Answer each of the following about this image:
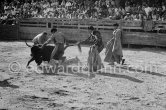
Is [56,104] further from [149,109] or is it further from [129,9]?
[129,9]

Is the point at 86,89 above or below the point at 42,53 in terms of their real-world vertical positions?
below

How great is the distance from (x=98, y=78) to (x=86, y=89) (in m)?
1.45

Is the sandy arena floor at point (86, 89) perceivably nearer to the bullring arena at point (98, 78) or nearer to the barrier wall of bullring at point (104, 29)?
the bullring arena at point (98, 78)

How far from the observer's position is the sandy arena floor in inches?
272

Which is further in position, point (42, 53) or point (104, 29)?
point (104, 29)

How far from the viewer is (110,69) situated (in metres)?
Result: 11.2

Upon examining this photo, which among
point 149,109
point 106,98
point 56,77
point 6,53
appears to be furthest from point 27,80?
point 6,53

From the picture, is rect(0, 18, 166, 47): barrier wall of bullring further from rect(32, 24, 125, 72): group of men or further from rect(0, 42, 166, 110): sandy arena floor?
rect(32, 24, 125, 72): group of men

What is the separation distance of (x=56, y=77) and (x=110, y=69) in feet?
7.45

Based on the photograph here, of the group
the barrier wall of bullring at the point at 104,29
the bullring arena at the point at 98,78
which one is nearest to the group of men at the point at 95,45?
the bullring arena at the point at 98,78

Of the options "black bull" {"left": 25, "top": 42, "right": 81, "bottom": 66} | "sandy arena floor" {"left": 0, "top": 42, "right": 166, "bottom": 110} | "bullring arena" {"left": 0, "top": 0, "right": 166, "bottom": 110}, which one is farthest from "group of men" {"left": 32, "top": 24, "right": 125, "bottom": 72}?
"sandy arena floor" {"left": 0, "top": 42, "right": 166, "bottom": 110}

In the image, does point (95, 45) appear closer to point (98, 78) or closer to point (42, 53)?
point (98, 78)

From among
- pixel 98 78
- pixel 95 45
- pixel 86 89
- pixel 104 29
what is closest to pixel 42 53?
pixel 95 45

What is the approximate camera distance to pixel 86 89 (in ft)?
27.3
